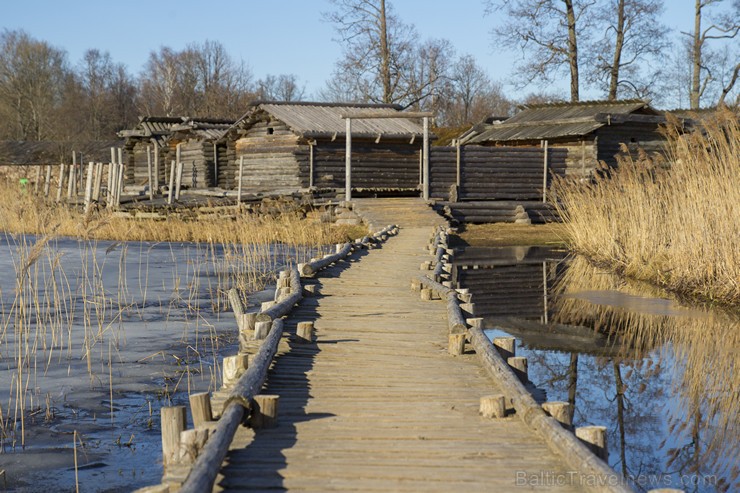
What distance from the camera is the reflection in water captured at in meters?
6.29

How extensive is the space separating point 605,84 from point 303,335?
36.3 metres

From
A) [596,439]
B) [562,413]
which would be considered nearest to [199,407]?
[562,413]

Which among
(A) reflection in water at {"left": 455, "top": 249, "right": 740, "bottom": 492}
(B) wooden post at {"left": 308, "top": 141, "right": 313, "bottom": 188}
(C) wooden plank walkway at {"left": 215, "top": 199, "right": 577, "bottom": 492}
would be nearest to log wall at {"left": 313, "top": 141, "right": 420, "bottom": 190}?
(B) wooden post at {"left": 308, "top": 141, "right": 313, "bottom": 188}

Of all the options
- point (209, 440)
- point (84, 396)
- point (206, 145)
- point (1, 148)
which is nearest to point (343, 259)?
point (84, 396)

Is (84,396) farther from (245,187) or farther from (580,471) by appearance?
(245,187)

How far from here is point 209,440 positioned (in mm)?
4211

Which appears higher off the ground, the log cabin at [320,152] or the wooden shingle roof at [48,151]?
the wooden shingle roof at [48,151]

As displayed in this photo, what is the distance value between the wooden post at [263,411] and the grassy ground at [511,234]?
19409mm

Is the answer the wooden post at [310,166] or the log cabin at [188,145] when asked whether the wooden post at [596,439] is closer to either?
the wooden post at [310,166]

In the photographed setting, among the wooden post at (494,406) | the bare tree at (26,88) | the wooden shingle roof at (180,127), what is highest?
the bare tree at (26,88)

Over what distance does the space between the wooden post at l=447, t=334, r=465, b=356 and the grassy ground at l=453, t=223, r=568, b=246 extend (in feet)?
55.8

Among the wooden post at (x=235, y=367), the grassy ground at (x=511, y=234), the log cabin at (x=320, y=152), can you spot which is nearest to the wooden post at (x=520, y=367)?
the wooden post at (x=235, y=367)

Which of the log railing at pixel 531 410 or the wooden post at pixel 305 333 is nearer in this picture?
the log railing at pixel 531 410

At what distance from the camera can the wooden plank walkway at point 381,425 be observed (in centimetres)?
421
